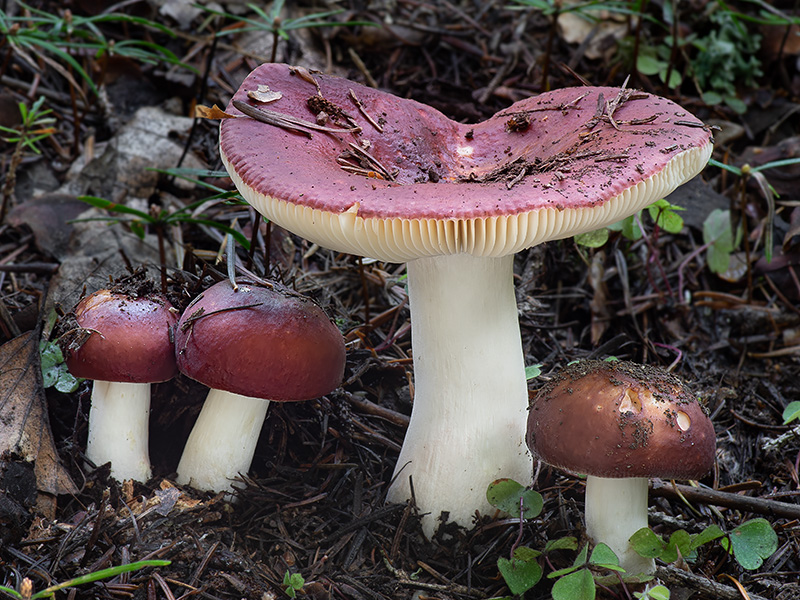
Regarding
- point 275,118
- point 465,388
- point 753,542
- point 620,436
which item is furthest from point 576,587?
point 275,118

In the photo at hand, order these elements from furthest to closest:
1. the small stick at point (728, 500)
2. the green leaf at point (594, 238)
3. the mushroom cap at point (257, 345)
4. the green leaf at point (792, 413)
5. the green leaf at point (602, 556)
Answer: the green leaf at point (594, 238), the green leaf at point (792, 413), the small stick at point (728, 500), the mushroom cap at point (257, 345), the green leaf at point (602, 556)

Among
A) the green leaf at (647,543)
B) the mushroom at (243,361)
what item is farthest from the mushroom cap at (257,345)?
the green leaf at (647,543)

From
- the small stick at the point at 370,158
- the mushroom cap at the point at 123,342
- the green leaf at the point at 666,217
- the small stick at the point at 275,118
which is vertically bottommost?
the green leaf at the point at 666,217

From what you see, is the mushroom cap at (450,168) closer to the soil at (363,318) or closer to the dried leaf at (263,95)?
the dried leaf at (263,95)

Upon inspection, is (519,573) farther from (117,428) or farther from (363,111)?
(363,111)

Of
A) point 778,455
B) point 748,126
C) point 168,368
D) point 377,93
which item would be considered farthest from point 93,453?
point 748,126

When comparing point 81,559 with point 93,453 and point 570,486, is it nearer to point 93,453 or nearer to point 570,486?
point 93,453
